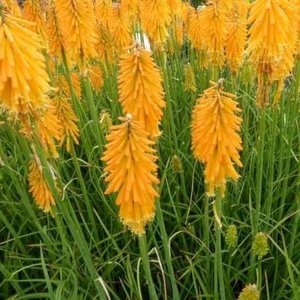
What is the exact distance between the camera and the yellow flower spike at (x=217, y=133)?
7.38 ft

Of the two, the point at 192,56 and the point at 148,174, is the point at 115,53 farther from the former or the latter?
the point at 148,174

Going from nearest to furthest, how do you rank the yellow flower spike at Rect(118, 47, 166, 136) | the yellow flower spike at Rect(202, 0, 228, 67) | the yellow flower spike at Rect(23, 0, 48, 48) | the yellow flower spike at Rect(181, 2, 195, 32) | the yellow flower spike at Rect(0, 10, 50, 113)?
the yellow flower spike at Rect(0, 10, 50, 113) < the yellow flower spike at Rect(118, 47, 166, 136) < the yellow flower spike at Rect(23, 0, 48, 48) < the yellow flower spike at Rect(202, 0, 228, 67) < the yellow flower spike at Rect(181, 2, 195, 32)

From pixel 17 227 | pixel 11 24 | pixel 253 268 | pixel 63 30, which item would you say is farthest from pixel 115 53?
pixel 11 24

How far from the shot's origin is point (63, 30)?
3.42 m

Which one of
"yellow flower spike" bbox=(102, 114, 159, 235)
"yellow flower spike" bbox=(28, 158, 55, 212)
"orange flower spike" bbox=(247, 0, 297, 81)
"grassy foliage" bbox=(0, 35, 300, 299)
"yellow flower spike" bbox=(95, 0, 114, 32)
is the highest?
"yellow flower spike" bbox=(95, 0, 114, 32)

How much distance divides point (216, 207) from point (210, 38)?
186 centimetres

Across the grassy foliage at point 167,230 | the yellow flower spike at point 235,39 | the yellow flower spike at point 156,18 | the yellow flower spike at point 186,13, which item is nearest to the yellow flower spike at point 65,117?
the grassy foliage at point 167,230

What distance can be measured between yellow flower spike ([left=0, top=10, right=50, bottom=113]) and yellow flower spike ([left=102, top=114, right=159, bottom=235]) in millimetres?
368

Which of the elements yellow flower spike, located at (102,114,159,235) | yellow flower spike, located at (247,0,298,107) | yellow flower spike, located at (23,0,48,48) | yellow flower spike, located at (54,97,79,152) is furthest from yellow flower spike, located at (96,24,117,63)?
yellow flower spike, located at (102,114,159,235)

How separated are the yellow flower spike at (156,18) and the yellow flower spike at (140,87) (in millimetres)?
1495

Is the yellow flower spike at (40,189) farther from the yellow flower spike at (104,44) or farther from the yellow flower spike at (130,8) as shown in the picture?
the yellow flower spike at (130,8)

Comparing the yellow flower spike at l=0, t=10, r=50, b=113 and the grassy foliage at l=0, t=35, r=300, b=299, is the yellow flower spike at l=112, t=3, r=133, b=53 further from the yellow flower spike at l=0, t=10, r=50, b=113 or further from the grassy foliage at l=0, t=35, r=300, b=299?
the yellow flower spike at l=0, t=10, r=50, b=113

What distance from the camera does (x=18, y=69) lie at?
80.3 inches

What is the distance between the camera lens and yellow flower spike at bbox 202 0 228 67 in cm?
380
